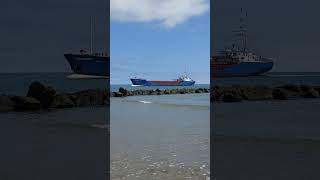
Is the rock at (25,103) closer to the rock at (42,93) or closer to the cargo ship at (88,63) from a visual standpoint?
the rock at (42,93)

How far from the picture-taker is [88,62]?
330 centimetres

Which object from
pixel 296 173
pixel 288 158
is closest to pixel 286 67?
pixel 288 158

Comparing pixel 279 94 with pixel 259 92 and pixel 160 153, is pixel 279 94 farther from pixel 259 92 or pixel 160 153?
pixel 160 153

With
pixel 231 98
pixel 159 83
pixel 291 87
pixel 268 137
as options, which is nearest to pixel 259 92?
pixel 231 98

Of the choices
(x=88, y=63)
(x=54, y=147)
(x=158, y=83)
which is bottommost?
(x=54, y=147)

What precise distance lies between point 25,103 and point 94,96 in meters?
0.72

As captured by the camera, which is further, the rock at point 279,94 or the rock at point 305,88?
the rock at point 279,94

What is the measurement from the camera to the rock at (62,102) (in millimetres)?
3766

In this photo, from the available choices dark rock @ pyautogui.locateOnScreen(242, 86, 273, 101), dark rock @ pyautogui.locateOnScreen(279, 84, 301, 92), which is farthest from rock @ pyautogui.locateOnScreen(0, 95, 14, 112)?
dark rock @ pyautogui.locateOnScreen(279, 84, 301, 92)

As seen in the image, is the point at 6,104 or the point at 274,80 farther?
the point at 274,80

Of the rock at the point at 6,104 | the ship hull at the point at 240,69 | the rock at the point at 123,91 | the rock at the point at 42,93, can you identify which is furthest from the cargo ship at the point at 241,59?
the rock at the point at 123,91

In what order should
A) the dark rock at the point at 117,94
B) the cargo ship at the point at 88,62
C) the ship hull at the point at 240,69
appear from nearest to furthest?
the cargo ship at the point at 88,62, the ship hull at the point at 240,69, the dark rock at the point at 117,94

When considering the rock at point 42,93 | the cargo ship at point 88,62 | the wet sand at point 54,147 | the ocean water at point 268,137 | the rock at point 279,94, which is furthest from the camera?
the rock at point 279,94

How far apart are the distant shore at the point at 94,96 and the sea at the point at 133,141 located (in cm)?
7
